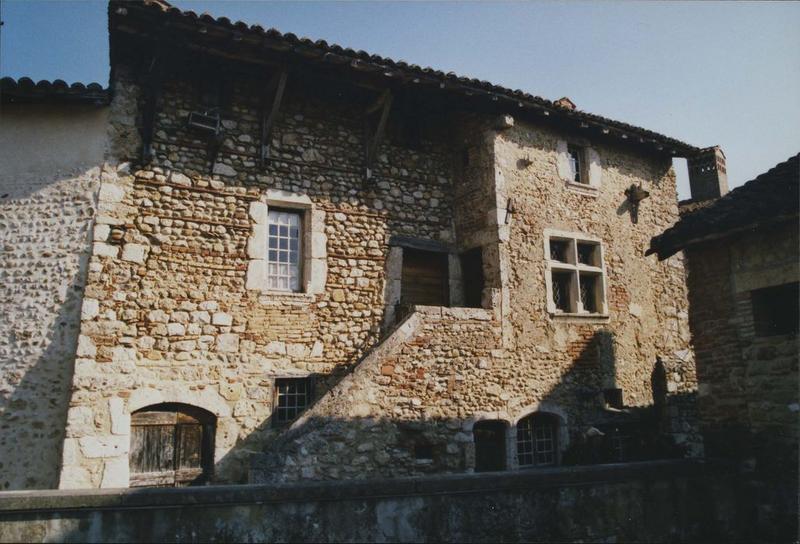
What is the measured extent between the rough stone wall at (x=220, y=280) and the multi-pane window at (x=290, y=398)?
6.9 inches

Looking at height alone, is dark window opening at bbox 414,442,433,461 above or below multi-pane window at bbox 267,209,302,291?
below

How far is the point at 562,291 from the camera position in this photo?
11328mm

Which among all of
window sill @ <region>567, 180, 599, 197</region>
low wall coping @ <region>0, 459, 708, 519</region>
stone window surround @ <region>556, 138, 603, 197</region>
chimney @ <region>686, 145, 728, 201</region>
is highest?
chimney @ <region>686, 145, 728, 201</region>

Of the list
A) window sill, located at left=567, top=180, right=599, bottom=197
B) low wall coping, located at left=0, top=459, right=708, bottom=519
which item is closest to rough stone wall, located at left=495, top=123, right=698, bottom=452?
window sill, located at left=567, top=180, right=599, bottom=197

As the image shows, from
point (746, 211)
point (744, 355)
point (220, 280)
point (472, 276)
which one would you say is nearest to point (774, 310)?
point (744, 355)

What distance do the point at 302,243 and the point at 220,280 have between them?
1539 mm

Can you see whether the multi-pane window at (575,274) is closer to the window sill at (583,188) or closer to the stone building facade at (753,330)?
the window sill at (583,188)

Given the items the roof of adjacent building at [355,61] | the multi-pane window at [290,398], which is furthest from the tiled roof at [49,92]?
the multi-pane window at [290,398]

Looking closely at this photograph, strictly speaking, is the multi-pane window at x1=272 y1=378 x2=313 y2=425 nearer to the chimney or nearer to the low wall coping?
the low wall coping

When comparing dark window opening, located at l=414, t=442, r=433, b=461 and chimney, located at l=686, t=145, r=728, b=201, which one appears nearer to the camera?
dark window opening, located at l=414, t=442, r=433, b=461

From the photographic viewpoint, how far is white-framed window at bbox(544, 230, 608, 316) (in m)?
11.0

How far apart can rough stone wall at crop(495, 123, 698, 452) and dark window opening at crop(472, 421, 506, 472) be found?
49 cm

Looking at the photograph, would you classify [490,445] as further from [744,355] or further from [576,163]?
[576,163]

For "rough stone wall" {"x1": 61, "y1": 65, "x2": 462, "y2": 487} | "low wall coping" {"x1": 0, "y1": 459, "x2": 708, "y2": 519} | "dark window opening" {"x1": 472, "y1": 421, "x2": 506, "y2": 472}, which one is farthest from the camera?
"dark window opening" {"x1": 472, "y1": 421, "x2": 506, "y2": 472}
